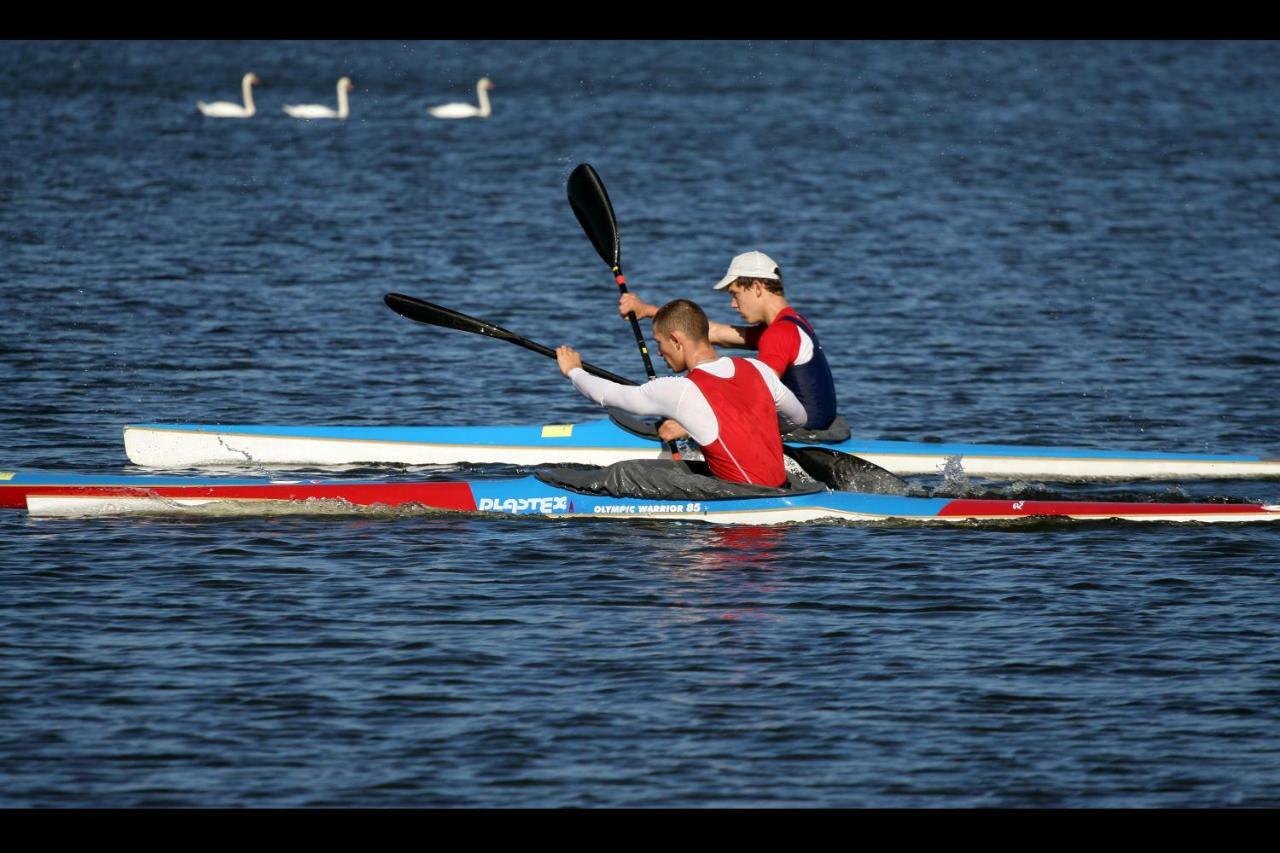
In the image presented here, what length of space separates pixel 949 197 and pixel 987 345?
40.8 feet

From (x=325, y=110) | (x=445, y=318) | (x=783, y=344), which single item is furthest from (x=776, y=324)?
(x=325, y=110)

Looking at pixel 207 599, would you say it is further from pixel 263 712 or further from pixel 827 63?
pixel 827 63

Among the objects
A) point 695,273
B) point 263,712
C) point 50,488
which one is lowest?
point 263,712

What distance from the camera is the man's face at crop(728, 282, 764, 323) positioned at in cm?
1209

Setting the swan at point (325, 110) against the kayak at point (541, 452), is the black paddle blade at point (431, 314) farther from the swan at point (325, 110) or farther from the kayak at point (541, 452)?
the swan at point (325, 110)

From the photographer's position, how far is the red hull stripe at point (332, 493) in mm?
11797

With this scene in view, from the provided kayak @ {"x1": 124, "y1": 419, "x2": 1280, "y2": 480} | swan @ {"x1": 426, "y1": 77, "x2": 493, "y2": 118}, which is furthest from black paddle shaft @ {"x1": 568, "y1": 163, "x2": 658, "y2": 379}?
swan @ {"x1": 426, "y1": 77, "x2": 493, "y2": 118}

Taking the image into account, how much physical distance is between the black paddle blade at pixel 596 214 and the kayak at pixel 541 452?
1.29 m

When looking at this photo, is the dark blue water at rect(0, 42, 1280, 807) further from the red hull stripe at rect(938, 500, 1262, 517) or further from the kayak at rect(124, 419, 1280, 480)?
the kayak at rect(124, 419, 1280, 480)

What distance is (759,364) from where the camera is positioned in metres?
11.3

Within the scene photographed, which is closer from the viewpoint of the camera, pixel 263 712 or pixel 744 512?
pixel 263 712

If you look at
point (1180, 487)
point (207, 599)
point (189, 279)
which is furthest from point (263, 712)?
point (189, 279)

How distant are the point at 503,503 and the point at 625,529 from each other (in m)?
0.75

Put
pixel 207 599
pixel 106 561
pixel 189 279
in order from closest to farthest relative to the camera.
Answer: pixel 207 599
pixel 106 561
pixel 189 279
